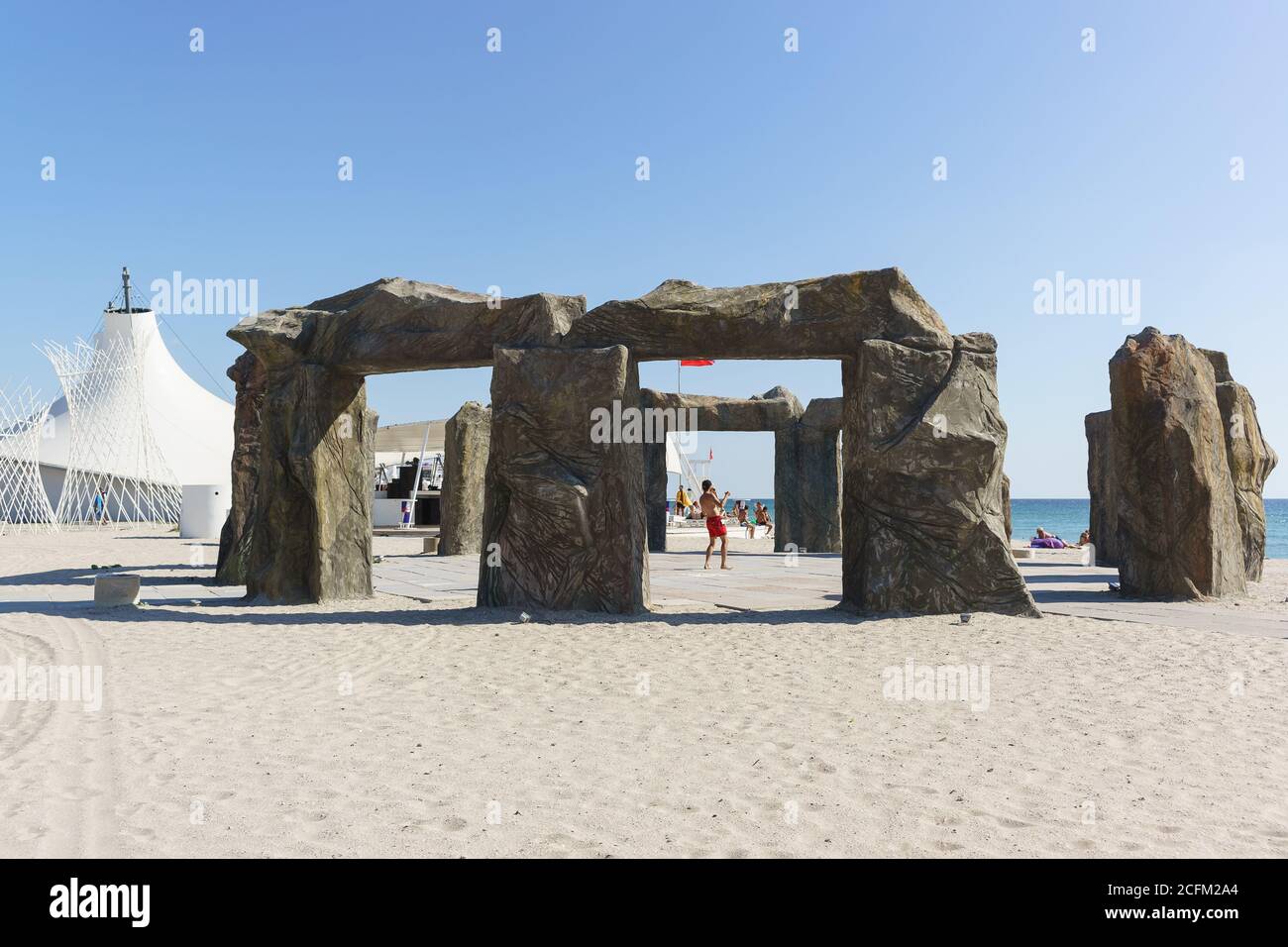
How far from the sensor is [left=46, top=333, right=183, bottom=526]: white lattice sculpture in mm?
33394

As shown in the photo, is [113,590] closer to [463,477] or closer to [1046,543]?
[463,477]

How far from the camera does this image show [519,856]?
3.59m

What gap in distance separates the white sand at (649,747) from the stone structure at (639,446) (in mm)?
1196

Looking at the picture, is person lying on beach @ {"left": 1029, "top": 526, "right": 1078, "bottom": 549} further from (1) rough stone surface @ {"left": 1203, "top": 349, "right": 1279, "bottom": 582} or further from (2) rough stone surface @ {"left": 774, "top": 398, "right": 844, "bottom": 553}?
(1) rough stone surface @ {"left": 1203, "top": 349, "right": 1279, "bottom": 582}

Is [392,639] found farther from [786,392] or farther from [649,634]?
[786,392]


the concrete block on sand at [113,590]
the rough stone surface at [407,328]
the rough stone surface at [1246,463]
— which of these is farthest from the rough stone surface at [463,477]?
the rough stone surface at [1246,463]

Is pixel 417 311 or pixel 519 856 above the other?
pixel 417 311

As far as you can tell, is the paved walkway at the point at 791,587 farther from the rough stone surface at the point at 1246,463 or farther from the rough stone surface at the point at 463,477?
the rough stone surface at the point at 1246,463

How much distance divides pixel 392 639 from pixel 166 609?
3.79 meters

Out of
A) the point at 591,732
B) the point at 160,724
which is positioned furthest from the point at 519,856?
the point at 160,724

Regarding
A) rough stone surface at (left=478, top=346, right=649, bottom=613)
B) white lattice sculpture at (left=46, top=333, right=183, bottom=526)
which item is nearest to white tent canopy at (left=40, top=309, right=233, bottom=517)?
white lattice sculpture at (left=46, top=333, right=183, bottom=526)

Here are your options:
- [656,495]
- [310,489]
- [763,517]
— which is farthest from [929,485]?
[763,517]
